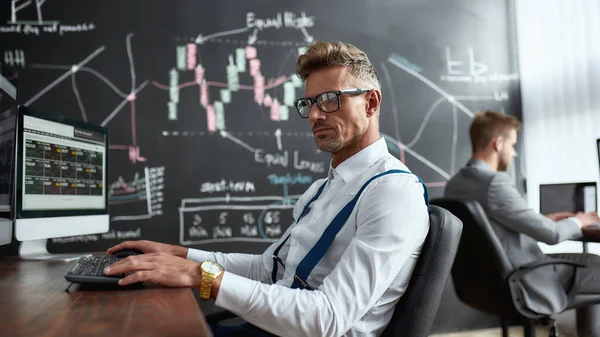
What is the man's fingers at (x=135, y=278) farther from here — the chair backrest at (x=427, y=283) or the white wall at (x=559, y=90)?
the white wall at (x=559, y=90)

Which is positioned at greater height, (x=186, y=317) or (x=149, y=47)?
(x=149, y=47)

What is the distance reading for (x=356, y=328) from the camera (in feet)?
3.64

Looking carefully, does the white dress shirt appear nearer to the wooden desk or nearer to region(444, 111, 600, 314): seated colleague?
the wooden desk

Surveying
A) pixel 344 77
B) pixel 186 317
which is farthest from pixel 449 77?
pixel 186 317

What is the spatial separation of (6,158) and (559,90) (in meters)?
3.06

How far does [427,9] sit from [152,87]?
1834 mm

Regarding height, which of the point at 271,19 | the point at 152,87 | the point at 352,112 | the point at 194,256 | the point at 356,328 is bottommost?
the point at 356,328

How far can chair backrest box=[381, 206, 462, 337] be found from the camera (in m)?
1.09

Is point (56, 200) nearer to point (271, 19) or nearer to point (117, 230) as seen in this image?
point (117, 230)

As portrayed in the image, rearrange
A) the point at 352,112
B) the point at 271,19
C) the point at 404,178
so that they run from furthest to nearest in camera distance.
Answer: the point at 271,19, the point at 352,112, the point at 404,178

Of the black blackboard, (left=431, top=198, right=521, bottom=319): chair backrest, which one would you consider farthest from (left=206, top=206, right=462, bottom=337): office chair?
the black blackboard

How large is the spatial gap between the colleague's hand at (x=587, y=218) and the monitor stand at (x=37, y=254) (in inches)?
85.1

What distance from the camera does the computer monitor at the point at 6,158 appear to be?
1.48 m

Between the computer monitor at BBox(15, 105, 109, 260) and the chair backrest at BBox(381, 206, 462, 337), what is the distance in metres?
1.12
